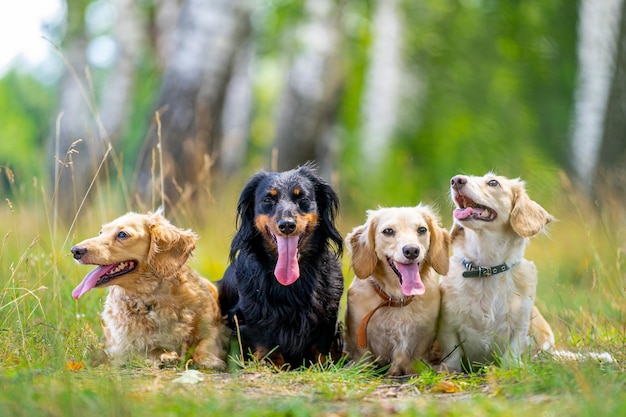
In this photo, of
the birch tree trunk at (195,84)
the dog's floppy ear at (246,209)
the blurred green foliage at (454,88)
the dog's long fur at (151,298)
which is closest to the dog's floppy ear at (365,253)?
the dog's floppy ear at (246,209)

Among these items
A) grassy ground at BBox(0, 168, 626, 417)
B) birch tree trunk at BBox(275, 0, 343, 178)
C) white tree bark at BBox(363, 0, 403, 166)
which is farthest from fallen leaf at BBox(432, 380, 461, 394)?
white tree bark at BBox(363, 0, 403, 166)

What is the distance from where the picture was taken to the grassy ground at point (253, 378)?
10.3 feet

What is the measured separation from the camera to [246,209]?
472 cm

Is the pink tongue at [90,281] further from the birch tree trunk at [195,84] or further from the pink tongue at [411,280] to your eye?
the birch tree trunk at [195,84]

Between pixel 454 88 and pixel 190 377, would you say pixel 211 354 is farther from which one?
pixel 454 88

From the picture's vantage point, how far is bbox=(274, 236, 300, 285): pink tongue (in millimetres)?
4352

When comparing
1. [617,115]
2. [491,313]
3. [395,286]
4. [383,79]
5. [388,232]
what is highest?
[383,79]

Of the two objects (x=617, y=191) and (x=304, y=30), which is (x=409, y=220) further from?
(x=304, y=30)

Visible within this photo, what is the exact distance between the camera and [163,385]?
361 cm

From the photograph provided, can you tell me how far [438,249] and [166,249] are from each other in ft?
5.09

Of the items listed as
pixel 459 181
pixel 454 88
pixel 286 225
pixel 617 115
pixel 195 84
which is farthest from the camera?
pixel 454 88

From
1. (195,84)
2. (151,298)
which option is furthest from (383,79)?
(151,298)

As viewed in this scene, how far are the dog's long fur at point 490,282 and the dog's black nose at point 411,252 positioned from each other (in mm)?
368

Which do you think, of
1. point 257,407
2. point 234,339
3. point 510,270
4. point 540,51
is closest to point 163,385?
point 257,407
